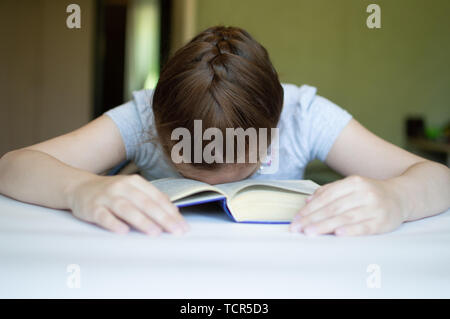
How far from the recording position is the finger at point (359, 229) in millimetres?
556

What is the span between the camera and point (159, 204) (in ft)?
1.78

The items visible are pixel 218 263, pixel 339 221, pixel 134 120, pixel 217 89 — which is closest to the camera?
pixel 218 263

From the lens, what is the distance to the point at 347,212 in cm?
57

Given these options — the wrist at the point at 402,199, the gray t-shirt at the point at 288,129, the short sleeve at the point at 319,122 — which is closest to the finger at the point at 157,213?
the wrist at the point at 402,199

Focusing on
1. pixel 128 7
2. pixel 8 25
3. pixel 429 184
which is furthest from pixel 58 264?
pixel 128 7

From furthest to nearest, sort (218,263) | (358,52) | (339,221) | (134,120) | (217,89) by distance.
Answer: (358,52), (134,120), (217,89), (339,221), (218,263)

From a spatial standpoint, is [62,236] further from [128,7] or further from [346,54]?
[128,7]

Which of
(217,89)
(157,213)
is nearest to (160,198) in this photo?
(157,213)

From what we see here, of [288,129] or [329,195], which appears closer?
[329,195]

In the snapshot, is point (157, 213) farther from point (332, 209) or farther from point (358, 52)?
point (358, 52)

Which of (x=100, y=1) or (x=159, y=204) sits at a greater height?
(x=100, y=1)

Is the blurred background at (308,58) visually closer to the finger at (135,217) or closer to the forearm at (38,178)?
the forearm at (38,178)

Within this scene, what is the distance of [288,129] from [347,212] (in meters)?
0.53
